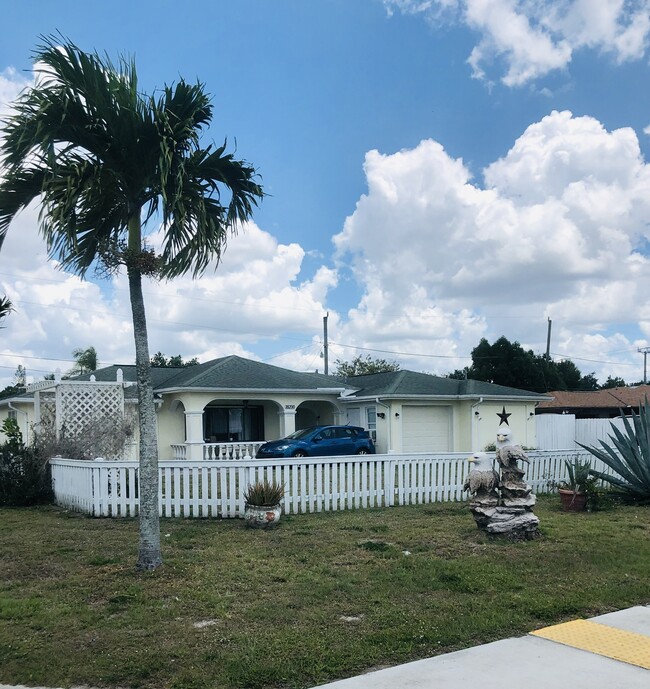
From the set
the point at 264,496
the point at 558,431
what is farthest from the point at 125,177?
the point at 558,431

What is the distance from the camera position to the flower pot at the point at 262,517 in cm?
959

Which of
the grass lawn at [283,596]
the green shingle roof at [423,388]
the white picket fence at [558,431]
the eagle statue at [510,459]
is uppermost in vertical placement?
the green shingle roof at [423,388]

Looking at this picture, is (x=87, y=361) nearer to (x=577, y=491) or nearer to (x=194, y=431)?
(x=194, y=431)

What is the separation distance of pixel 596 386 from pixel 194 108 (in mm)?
59031

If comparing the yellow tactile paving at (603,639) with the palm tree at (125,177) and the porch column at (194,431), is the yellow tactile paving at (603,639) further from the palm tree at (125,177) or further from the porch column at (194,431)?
the porch column at (194,431)

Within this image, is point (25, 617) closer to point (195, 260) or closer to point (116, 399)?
point (195, 260)

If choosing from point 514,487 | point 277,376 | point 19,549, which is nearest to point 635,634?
point 514,487

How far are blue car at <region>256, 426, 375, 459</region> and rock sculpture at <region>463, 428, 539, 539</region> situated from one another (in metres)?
11.7

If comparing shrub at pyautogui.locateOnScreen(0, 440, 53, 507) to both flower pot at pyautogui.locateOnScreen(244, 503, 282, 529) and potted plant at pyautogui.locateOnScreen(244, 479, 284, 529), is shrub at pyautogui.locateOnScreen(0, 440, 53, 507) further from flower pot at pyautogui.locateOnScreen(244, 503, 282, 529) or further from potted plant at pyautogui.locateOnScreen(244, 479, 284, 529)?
flower pot at pyautogui.locateOnScreen(244, 503, 282, 529)

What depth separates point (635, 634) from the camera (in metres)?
4.87

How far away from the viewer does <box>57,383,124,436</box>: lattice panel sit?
14570mm

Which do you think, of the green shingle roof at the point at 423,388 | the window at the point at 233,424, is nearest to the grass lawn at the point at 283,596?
the green shingle roof at the point at 423,388

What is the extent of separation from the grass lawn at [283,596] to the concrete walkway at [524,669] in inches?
8.6

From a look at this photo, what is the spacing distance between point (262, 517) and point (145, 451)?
126 inches
